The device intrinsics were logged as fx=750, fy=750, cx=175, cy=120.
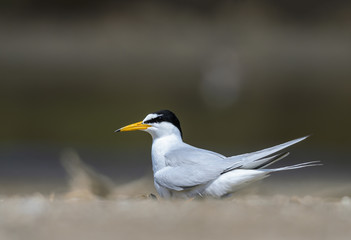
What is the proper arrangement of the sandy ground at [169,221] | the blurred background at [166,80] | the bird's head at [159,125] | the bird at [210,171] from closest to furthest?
1. the sandy ground at [169,221]
2. the bird at [210,171]
3. the bird's head at [159,125]
4. the blurred background at [166,80]

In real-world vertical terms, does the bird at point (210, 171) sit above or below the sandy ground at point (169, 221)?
above

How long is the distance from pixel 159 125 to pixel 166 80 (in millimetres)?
4033

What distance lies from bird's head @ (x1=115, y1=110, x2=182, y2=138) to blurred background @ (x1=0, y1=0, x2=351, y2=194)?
2274 millimetres

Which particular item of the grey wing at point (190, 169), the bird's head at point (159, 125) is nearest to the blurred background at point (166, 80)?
the bird's head at point (159, 125)

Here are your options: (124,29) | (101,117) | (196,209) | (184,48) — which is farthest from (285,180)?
(196,209)

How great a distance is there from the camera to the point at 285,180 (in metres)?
5.60

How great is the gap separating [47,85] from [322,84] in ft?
8.48

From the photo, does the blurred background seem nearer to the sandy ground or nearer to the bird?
the bird

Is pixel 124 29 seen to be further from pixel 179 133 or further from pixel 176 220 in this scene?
pixel 176 220

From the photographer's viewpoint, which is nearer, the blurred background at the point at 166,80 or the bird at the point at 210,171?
the bird at the point at 210,171

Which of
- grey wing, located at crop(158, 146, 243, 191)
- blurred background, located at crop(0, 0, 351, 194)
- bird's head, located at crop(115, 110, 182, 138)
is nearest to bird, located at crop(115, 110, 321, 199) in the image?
grey wing, located at crop(158, 146, 243, 191)

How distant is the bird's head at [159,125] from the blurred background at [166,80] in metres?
2.27

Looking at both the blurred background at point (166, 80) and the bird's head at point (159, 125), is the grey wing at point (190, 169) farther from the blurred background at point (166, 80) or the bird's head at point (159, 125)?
the blurred background at point (166, 80)

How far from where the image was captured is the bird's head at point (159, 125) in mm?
2770
